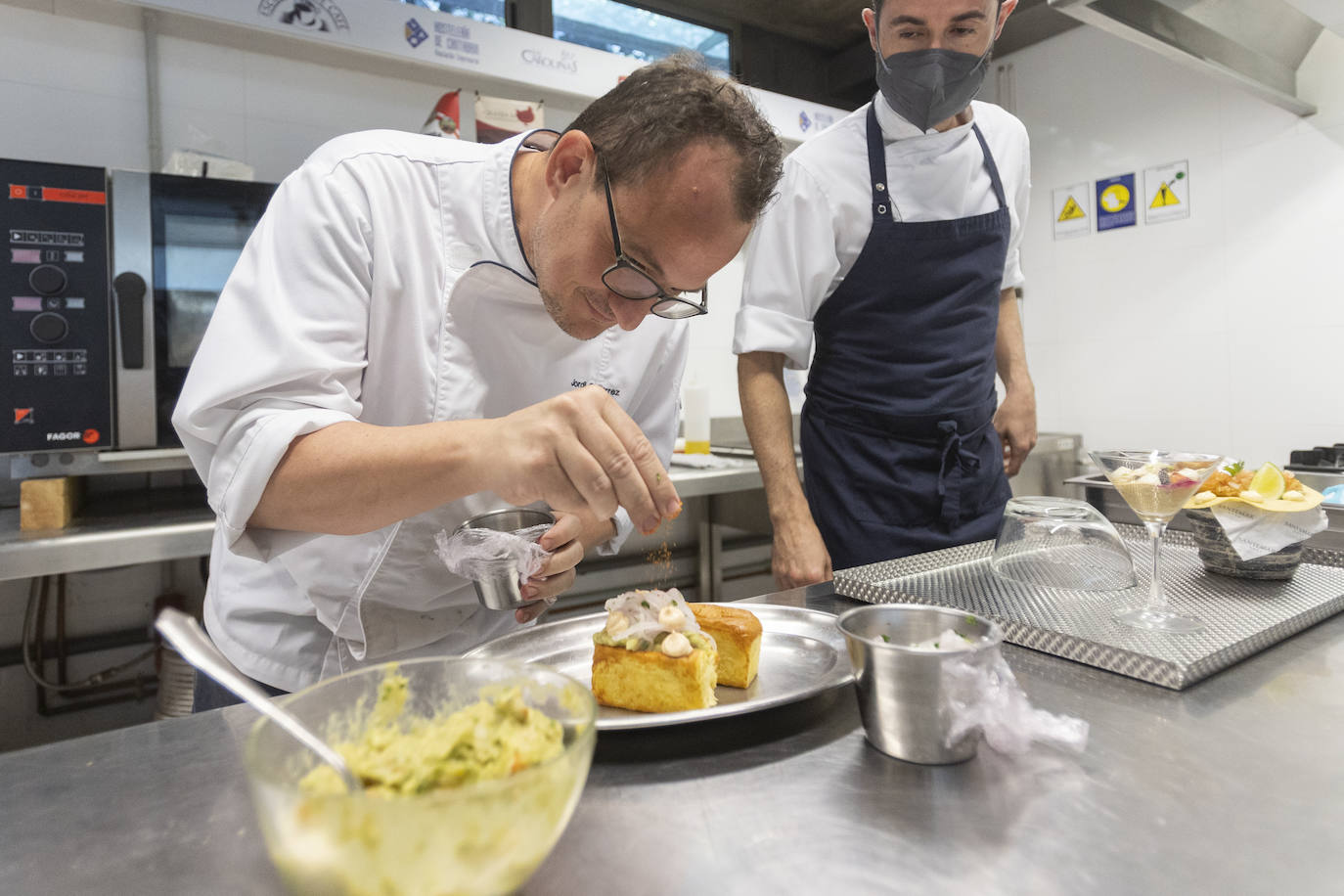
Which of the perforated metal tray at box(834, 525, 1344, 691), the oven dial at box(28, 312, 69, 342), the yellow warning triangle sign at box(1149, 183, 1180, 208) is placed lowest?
the perforated metal tray at box(834, 525, 1344, 691)

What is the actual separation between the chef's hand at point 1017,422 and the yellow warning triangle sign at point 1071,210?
2.21 metres

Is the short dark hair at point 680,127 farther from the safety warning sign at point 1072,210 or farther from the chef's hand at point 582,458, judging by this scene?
the safety warning sign at point 1072,210

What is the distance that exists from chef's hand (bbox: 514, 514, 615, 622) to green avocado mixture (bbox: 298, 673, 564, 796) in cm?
49

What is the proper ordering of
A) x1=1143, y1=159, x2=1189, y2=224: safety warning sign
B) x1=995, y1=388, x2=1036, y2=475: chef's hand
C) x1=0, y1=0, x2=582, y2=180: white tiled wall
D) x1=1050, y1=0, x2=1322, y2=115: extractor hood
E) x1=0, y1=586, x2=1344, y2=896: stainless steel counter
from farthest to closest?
x1=1143, y1=159, x2=1189, y2=224: safety warning sign, x1=0, y1=0, x2=582, y2=180: white tiled wall, x1=1050, y1=0, x2=1322, y2=115: extractor hood, x1=995, y1=388, x2=1036, y2=475: chef's hand, x1=0, y1=586, x2=1344, y2=896: stainless steel counter

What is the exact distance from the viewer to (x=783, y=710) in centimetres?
86

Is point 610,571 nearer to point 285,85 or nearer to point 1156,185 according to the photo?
point 285,85

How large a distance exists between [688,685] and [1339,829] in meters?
0.54

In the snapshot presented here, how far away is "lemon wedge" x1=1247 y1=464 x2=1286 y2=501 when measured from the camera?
1.18m

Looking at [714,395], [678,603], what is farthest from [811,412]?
[714,395]

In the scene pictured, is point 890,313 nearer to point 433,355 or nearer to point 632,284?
point 632,284

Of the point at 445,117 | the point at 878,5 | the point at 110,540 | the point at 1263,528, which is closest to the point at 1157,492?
the point at 1263,528

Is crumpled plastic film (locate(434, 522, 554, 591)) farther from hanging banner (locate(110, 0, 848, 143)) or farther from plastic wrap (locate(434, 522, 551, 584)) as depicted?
hanging banner (locate(110, 0, 848, 143))

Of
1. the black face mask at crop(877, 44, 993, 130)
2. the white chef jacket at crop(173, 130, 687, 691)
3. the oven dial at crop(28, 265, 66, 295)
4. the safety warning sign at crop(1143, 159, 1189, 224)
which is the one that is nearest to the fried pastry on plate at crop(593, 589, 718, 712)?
the white chef jacket at crop(173, 130, 687, 691)

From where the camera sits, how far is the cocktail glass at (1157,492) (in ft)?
3.31
